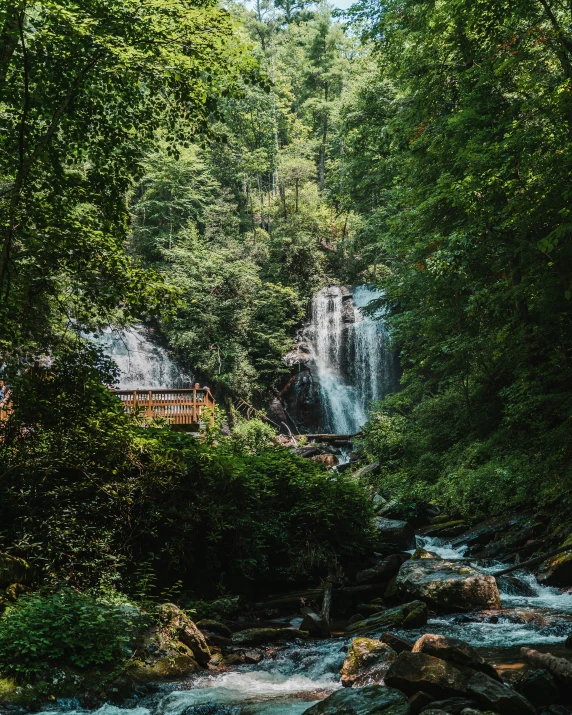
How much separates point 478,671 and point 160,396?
13.7 metres

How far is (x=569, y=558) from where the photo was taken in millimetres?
7809

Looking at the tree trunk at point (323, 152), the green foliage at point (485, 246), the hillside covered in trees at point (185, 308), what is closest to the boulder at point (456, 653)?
the hillside covered in trees at point (185, 308)

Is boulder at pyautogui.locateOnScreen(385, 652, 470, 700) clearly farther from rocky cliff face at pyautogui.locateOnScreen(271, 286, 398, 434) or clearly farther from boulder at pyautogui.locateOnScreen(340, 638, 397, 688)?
rocky cliff face at pyautogui.locateOnScreen(271, 286, 398, 434)

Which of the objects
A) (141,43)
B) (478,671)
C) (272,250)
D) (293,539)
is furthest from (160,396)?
(272,250)

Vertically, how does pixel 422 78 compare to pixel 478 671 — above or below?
above

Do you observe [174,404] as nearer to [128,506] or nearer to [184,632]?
[128,506]

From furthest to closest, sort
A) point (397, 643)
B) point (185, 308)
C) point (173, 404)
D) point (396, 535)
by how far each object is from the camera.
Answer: point (173, 404) → point (396, 535) → point (185, 308) → point (397, 643)

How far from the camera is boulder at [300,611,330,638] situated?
22.4 ft

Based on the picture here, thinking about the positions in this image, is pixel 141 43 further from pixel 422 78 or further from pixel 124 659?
pixel 422 78

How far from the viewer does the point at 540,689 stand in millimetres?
4141

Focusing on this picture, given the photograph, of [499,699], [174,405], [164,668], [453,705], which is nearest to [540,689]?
[499,699]

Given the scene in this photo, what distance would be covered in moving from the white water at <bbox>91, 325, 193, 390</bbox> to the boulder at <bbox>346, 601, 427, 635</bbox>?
19.5 metres

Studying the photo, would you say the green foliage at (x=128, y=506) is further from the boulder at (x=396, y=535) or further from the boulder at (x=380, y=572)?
the boulder at (x=396, y=535)

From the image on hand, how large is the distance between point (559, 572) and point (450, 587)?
1.84 m
